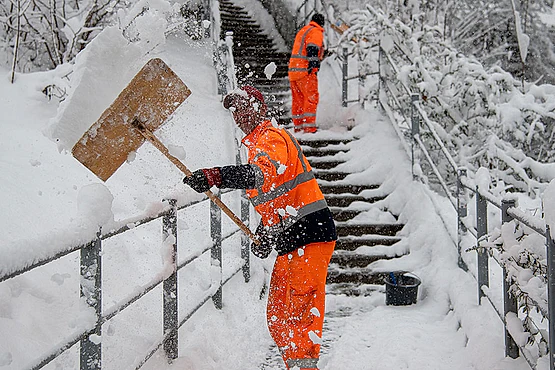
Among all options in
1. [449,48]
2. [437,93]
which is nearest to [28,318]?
[437,93]

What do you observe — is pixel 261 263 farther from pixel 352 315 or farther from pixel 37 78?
pixel 37 78

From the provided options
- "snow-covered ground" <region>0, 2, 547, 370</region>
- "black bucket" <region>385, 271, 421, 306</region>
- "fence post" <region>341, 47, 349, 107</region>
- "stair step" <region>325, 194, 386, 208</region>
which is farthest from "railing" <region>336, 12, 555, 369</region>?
"fence post" <region>341, 47, 349, 107</region>

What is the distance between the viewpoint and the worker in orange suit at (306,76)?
315 inches

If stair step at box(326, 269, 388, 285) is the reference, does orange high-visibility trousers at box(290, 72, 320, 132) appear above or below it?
above

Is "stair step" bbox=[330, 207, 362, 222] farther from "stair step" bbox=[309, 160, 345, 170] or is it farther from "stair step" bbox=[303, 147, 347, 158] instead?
"stair step" bbox=[303, 147, 347, 158]

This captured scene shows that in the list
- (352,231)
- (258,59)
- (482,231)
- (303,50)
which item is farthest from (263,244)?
(258,59)

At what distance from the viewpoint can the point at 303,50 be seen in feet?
26.6

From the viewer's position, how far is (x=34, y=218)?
386 cm

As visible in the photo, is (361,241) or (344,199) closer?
(361,241)

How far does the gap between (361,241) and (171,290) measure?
3.22 meters

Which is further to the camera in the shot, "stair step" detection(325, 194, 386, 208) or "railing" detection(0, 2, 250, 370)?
"stair step" detection(325, 194, 386, 208)

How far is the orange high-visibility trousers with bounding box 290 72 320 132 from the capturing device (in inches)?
315

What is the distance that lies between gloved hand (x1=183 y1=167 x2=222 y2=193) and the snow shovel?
0.67 feet

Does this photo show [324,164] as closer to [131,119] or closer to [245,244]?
[245,244]
